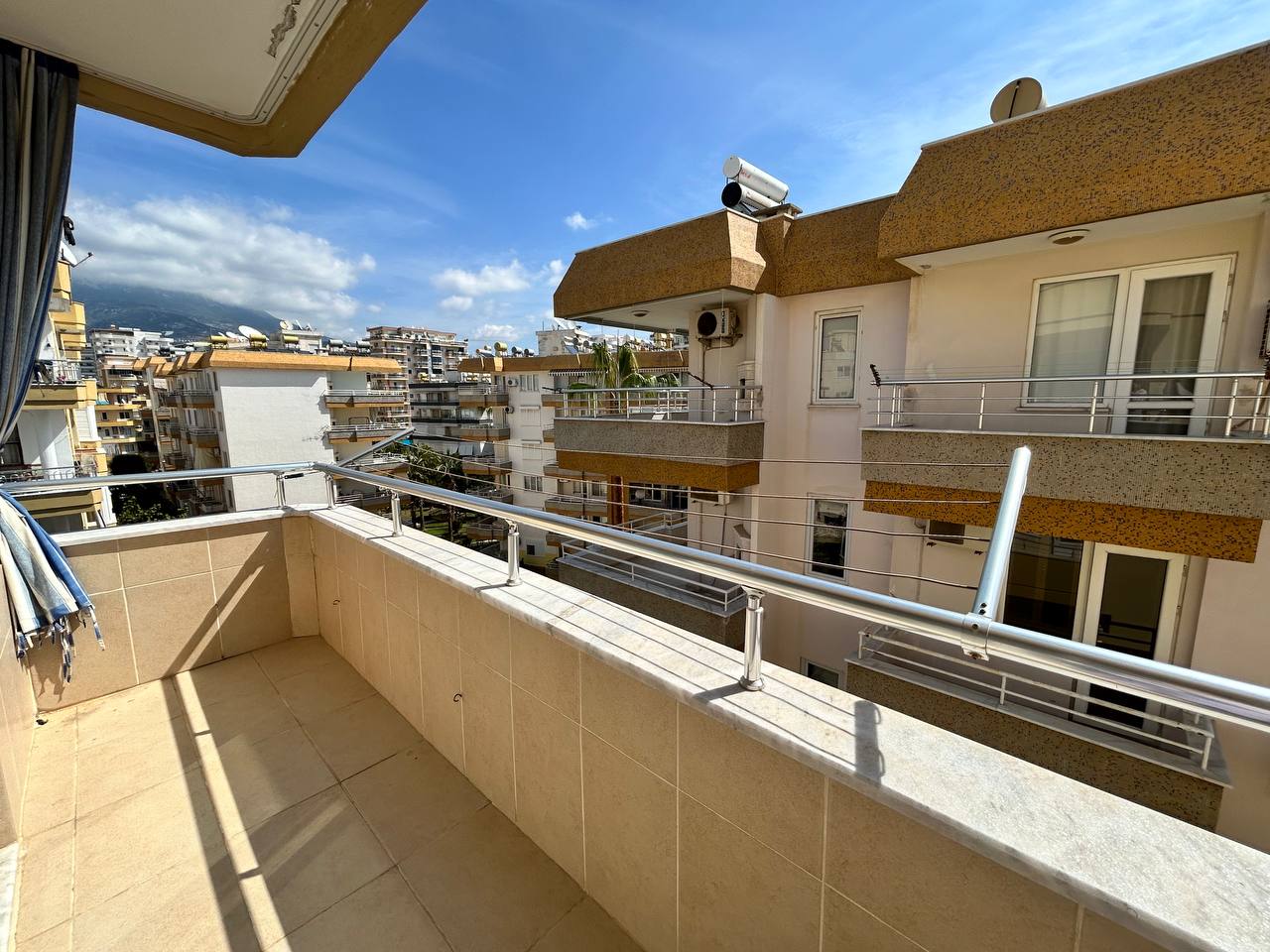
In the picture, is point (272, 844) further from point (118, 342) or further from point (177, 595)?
point (118, 342)

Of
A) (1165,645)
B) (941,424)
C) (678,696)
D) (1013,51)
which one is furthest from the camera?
(941,424)

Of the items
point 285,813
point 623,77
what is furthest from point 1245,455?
point 623,77

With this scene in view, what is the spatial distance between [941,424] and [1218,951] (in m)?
5.81

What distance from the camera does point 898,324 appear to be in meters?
6.12

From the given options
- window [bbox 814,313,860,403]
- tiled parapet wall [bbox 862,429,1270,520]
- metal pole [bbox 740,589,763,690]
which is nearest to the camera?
metal pole [bbox 740,589,763,690]

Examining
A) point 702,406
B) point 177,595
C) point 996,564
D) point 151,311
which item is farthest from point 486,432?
point 151,311

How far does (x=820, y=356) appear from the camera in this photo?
22.6ft

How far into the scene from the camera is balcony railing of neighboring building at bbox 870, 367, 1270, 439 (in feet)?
13.1

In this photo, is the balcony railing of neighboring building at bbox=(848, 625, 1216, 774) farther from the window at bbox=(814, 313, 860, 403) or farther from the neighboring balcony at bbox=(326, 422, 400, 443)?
the neighboring balcony at bbox=(326, 422, 400, 443)

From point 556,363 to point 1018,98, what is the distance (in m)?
22.4

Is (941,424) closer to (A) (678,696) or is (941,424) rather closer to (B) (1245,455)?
(B) (1245,455)

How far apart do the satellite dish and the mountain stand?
558 feet

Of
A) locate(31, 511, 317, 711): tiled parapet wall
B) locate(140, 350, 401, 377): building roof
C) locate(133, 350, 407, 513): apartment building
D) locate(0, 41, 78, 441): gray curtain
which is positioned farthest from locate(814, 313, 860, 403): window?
locate(140, 350, 401, 377): building roof

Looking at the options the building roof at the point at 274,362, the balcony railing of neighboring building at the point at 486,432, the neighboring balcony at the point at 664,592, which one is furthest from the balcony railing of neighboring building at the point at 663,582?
the balcony railing of neighboring building at the point at 486,432
